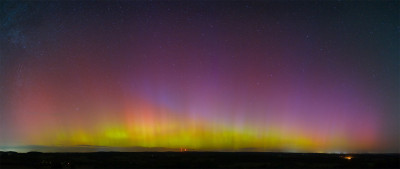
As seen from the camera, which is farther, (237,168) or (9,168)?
(237,168)

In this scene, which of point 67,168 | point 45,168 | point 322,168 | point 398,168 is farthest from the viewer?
point 322,168

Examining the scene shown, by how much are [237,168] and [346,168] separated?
697 inches

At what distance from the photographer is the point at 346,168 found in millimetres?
51250

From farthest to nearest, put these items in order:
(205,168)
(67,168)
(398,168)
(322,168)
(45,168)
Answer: (322,168)
(205,168)
(398,168)
(45,168)
(67,168)

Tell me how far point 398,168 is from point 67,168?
151 feet

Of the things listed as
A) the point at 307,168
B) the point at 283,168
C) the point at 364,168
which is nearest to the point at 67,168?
the point at 283,168

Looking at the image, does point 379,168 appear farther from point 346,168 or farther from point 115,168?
point 115,168

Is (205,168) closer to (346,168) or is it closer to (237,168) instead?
(237,168)

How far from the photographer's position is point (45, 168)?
4156 cm

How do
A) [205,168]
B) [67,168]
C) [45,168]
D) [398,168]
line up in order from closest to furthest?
[67,168] → [45,168] → [398,168] → [205,168]

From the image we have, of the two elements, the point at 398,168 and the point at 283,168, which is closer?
the point at 398,168

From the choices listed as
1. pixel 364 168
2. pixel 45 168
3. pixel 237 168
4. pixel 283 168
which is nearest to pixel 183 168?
pixel 237 168

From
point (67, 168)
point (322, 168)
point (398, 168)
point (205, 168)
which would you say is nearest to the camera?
point (67, 168)

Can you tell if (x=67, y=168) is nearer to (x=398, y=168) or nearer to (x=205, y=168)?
(x=205, y=168)
